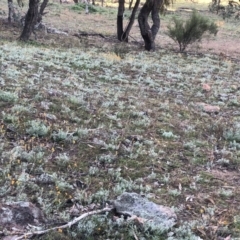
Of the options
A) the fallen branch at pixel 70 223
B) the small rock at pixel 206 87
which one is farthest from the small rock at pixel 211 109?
the fallen branch at pixel 70 223

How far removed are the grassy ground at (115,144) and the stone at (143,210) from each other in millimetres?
129

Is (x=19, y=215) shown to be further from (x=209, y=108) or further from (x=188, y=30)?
(x=188, y=30)

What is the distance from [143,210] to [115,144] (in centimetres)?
189

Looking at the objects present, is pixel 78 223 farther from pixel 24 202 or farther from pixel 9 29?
pixel 9 29

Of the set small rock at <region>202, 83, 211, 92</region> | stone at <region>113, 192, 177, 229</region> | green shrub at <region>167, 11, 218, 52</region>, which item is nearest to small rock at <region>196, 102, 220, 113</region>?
small rock at <region>202, 83, 211, 92</region>

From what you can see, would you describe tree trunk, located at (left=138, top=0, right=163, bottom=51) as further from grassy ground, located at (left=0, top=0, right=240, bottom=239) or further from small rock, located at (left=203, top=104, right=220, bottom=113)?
small rock, located at (left=203, top=104, right=220, bottom=113)

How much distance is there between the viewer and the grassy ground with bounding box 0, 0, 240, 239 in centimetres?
439

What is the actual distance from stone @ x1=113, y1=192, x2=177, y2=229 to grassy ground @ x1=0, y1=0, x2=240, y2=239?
129 mm

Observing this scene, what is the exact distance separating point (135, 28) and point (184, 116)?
70.8ft

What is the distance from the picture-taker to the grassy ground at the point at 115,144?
4.39 metres

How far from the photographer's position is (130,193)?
4504 mm

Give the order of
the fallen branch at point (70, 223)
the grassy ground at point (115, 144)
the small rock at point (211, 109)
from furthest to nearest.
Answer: the small rock at point (211, 109)
the grassy ground at point (115, 144)
the fallen branch at point (70, 223)

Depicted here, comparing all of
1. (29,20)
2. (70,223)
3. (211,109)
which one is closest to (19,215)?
(70,223)

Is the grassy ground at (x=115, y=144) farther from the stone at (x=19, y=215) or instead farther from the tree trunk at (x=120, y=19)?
the tree trunk at (x=120, y=19)
